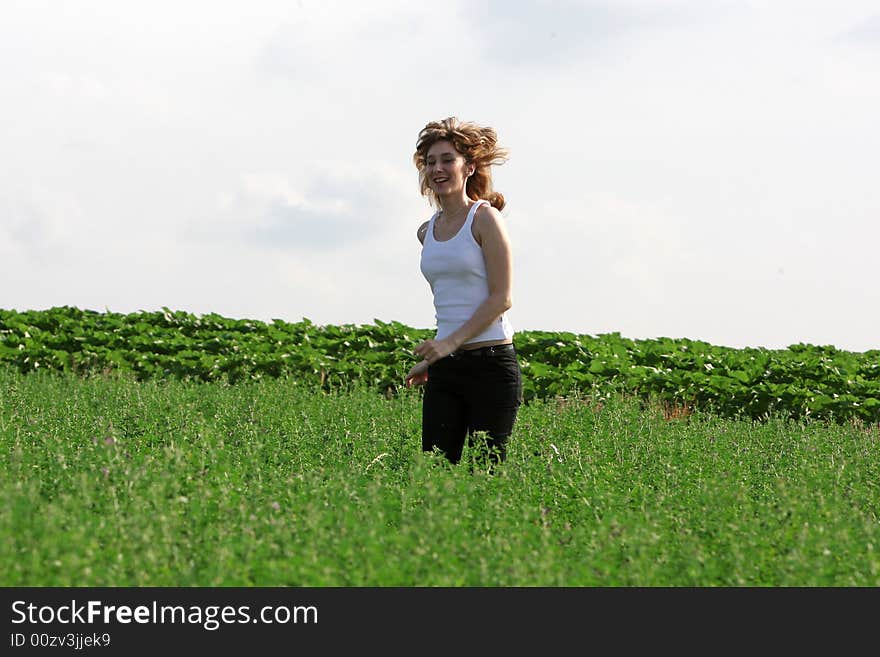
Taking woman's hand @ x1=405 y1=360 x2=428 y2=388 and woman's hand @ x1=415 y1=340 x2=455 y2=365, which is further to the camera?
woman's hand @ x1=405 y1=360 x2=428 y2=388

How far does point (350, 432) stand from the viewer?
7348 mm

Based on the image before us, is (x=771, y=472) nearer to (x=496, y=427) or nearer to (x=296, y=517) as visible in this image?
(x=496, y=427)

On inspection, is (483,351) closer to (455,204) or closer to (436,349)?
(436,349)

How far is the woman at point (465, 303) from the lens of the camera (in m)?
4.91

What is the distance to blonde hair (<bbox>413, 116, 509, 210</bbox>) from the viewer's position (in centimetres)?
514

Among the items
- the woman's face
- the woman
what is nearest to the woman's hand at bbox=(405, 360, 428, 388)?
the woman

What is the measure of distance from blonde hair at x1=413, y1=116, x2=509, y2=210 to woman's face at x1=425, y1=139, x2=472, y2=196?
4 centimetres

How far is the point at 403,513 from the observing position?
422cm

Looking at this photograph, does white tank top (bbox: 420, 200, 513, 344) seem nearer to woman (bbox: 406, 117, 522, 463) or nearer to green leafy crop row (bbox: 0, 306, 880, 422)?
woman (bbox: 406, 117, 522, 463)

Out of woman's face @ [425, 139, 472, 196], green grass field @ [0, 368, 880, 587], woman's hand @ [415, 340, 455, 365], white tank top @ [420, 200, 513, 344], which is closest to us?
green grass field @ [0, 368, 880, 587]

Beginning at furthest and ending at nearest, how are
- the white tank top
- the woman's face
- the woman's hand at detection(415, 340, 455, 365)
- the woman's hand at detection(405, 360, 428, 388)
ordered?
the woman's hand at detection(405, 360, 428, 388)
the woman's face
the white tank top
the woman's hand at detection(415, 340, 455, 365)

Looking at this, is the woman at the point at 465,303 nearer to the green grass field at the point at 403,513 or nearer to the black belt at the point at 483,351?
the black belt at the point at 483,351

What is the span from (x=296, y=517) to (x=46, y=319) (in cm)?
1262
